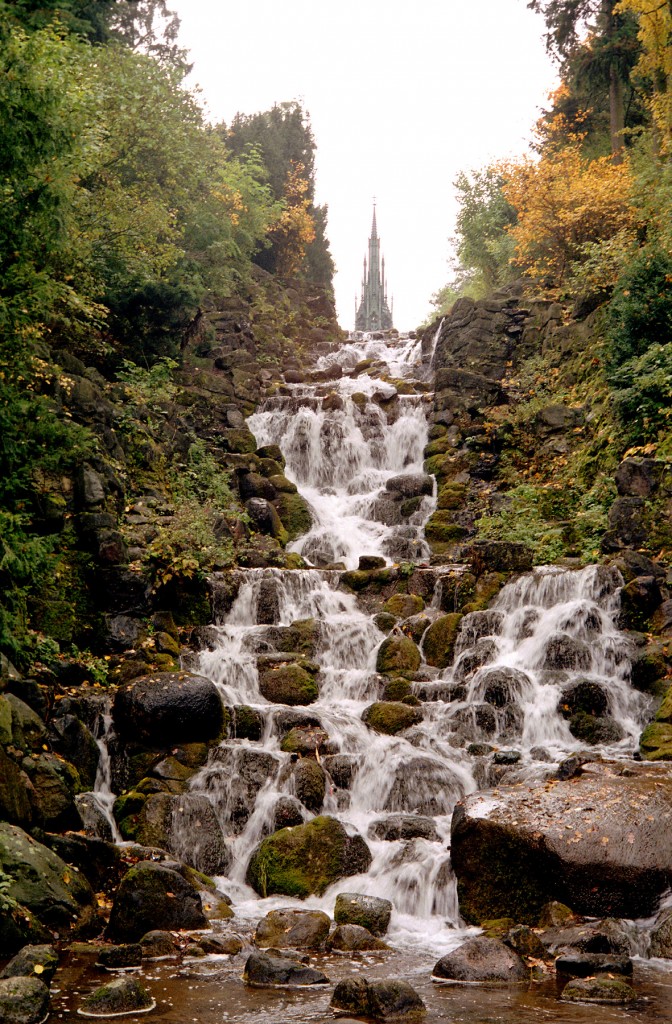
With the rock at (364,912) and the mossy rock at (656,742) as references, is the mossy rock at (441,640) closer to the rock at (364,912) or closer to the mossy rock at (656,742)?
the mossy rock at (656,742)

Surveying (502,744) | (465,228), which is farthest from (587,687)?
(465,228)

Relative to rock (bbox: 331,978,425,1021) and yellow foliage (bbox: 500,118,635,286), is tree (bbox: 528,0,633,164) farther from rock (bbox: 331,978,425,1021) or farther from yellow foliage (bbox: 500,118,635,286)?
rock (bbox: 331,978,425,1021)

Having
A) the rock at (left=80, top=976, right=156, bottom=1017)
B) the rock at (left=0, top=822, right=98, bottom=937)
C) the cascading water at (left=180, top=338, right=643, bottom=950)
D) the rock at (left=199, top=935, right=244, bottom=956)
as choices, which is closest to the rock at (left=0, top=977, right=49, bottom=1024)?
the rock at (left=80, top=976, right=156, bottom=1017)

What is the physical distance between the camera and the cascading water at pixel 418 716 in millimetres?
9930

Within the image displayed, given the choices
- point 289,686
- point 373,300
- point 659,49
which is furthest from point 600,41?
point 373,300

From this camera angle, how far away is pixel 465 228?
3709cm

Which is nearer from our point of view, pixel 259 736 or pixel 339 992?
pixel 339 992

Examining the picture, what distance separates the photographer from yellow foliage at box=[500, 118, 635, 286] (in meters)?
23.5

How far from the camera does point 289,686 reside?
45.1ft

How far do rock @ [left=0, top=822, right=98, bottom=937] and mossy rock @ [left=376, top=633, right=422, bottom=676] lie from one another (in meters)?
7.28

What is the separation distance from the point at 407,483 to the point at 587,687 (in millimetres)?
10572

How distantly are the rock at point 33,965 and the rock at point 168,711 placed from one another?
18.1 feet

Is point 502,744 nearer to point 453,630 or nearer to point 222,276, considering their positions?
point 453,630

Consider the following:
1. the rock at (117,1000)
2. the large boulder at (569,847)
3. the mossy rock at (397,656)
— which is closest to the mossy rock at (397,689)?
the mossy rock at (397,656)
